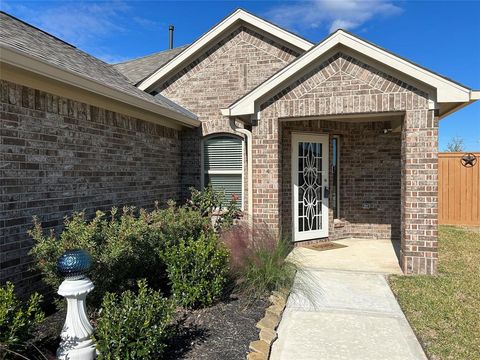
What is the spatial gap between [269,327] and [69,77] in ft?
13.3

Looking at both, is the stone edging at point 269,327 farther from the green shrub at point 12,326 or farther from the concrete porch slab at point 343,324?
the green shrub at point 12,326

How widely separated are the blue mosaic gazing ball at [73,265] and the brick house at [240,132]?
1.55 metres

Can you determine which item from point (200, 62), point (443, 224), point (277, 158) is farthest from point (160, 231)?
point (443, 224)

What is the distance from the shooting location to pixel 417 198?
6031 millimetres

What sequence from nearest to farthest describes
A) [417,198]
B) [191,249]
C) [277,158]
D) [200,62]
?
1. [191,249]
2. [417,198]
3. [277,158]
4. [200,62]

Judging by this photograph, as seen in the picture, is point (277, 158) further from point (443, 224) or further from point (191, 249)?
point (443, 224)

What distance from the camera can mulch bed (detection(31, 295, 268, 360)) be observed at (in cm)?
330

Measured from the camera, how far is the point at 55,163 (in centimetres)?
492

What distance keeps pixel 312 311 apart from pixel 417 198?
2.86m

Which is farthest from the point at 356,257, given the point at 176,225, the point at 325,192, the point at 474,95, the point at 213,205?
the point at 176,225

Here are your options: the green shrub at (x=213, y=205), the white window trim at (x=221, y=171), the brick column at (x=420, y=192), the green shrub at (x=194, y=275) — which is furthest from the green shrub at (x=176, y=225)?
the brick column at (x=420, y=192)

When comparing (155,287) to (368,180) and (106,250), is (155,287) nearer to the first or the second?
(106,250)

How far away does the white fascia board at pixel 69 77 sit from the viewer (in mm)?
3831

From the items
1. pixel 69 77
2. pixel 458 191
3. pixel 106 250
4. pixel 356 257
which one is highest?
pixel 69 77
